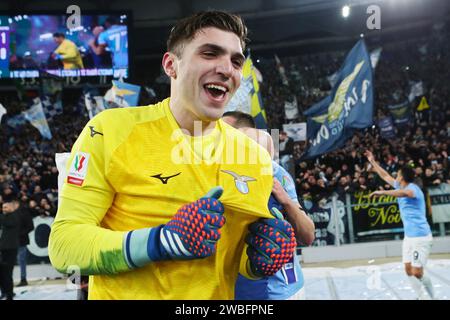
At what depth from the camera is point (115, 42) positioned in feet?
40.5

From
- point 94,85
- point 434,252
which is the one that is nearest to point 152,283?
point 434,252

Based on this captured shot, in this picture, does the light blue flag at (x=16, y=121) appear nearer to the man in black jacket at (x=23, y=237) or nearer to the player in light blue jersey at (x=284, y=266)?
the man in black jacket at (x=23, y=237)

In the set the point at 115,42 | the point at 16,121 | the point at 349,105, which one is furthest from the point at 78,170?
the point at 16,121

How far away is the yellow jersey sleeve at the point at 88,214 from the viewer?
1166 mm

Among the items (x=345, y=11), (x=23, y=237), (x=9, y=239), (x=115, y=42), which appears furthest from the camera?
(x=345, y=11)

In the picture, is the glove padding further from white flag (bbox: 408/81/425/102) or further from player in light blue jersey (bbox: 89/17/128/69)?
white flag (bbox: 408/81/425/102)

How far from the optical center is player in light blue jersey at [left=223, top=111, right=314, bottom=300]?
212 centimetres

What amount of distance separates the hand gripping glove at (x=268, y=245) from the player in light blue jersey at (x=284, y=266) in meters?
0.81

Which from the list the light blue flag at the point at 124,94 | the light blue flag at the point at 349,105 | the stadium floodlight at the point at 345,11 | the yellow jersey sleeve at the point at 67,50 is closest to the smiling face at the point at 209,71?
the light blue flag at the point at 124,94

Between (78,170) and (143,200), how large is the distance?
188mm

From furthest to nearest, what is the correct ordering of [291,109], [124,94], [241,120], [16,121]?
[16,121] → [291,109] → [124,94] → [241,120]

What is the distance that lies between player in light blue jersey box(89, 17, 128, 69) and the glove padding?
38.5 ft

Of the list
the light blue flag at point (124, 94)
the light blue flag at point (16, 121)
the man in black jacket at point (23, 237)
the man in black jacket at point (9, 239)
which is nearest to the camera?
the man in black jacket at point (9, 239)

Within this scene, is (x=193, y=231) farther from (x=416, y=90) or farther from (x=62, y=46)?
(x=416, y=90)
